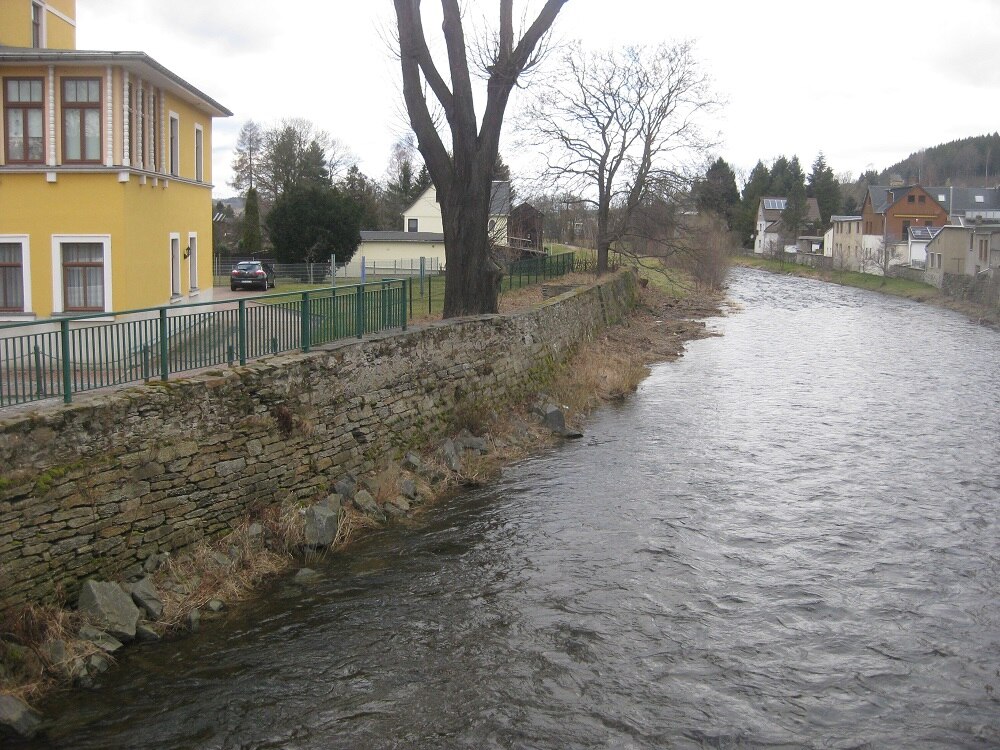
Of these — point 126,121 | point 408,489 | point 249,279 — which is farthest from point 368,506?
point 249,279

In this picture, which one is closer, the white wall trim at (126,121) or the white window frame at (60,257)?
the white wall trim at (126,121)

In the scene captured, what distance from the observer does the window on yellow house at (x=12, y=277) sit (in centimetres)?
1828

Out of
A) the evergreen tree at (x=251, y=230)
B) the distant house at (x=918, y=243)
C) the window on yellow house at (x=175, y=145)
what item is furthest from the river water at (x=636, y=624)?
the distant house at (x=918, y=243)

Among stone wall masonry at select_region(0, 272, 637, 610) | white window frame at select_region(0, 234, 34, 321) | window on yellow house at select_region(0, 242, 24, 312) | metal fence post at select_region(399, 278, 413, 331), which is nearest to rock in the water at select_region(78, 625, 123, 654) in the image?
stone wall masonry at select_region(0, 272, 637, 610)

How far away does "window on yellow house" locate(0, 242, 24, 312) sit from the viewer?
60.0 feet

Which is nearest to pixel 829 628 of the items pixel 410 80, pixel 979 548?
pixel 979 548

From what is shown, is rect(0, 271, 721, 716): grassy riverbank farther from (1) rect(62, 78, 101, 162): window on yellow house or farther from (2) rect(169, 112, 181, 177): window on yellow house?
(2) rect(169, 112, 181, 177): window on yellow house

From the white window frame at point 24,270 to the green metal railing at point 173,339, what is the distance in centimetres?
725

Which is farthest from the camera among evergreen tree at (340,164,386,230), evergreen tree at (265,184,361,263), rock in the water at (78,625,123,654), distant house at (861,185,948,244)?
distant house at (861,185,948,244)

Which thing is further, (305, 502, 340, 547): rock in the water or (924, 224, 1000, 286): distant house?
(924, 224, 1000, 286): distant house

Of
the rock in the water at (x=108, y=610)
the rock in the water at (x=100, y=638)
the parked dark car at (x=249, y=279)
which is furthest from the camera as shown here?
the parked dark car at (x=249, y=279)

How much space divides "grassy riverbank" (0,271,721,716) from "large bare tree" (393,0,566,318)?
269 cm

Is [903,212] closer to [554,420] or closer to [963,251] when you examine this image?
[963,251]

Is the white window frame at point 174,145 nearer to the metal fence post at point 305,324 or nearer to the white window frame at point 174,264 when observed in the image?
the white window frame at point 174,264
